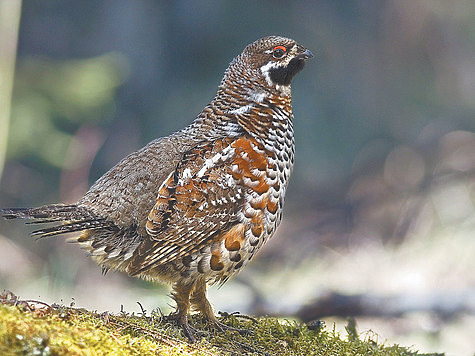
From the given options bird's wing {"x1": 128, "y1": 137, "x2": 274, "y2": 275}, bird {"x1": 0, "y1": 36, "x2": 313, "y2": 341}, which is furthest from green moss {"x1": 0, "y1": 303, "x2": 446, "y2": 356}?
bird's wing {"x1": 128, "y1": 137, "x2": 274, "y2": 275}

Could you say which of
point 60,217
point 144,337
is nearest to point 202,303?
point 60,217

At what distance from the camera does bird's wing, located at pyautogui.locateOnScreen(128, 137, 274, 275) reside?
10.7ft

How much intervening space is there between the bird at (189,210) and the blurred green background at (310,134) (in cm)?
144

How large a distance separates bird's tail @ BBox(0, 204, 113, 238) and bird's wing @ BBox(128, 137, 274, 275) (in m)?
0.30

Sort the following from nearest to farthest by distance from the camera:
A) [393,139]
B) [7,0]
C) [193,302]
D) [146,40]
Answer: [193,302] → [7,0] → [393,139] → [146,40]

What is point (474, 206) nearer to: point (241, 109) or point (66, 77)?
point (241, 109)

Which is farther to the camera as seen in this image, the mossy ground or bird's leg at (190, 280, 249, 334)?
bird's leg at (190, 280, 249, 334)

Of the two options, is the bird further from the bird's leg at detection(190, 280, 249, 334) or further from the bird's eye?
the bird's eye

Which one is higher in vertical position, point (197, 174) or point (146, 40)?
point (146, 40)

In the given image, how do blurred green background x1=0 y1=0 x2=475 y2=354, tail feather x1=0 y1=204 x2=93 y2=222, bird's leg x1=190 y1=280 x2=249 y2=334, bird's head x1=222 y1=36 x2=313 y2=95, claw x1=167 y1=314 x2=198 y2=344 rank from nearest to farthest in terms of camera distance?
tail feather x1=0 y1=204 x2=93 y2=222, claw x1=167 y1=314 x2=198 y2=344, bird's leg x1=190 y1=280 x2=249 y2=334, bird's head x1=222 y1=36 x2=313 y2=95, blurred green background x1=0 y1=0 x2=475 y2=354

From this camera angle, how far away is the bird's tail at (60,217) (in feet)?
9.76

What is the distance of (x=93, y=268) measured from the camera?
808cm

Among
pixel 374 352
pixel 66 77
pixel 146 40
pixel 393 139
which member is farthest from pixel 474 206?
pixel 146 40

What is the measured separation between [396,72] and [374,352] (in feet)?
30.5
